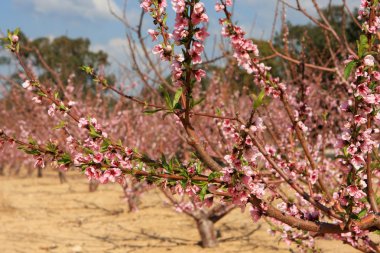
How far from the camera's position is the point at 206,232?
6699 mm

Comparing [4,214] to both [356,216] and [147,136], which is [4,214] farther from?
[356,216]

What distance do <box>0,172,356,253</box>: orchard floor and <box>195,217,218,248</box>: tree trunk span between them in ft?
0.38

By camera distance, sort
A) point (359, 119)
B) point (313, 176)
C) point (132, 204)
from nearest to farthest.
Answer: point (359, 119) < point (313, 176) < point (132, 204)

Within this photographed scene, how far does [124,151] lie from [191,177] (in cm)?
36

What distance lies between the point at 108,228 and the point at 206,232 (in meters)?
2.55

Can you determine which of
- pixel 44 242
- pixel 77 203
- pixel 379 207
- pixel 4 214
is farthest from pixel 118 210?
pixel 379 207

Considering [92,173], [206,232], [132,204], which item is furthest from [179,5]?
[132,204]

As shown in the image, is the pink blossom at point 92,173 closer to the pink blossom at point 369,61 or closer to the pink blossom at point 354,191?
the pink blossom at point 354,191

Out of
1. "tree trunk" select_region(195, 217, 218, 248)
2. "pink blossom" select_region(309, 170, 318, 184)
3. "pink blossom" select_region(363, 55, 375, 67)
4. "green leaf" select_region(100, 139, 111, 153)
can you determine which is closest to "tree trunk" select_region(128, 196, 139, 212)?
"tree trunk" select_region(195, 217, 218, 248)

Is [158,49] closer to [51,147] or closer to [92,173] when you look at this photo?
[92,173]

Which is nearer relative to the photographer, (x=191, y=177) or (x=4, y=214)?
(x=191, y=177)

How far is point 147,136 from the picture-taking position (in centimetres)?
1338

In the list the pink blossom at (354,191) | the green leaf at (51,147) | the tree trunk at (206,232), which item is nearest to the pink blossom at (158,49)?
the green leaf at (51,147)

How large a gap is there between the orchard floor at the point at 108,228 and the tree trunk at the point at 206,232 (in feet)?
0.38
